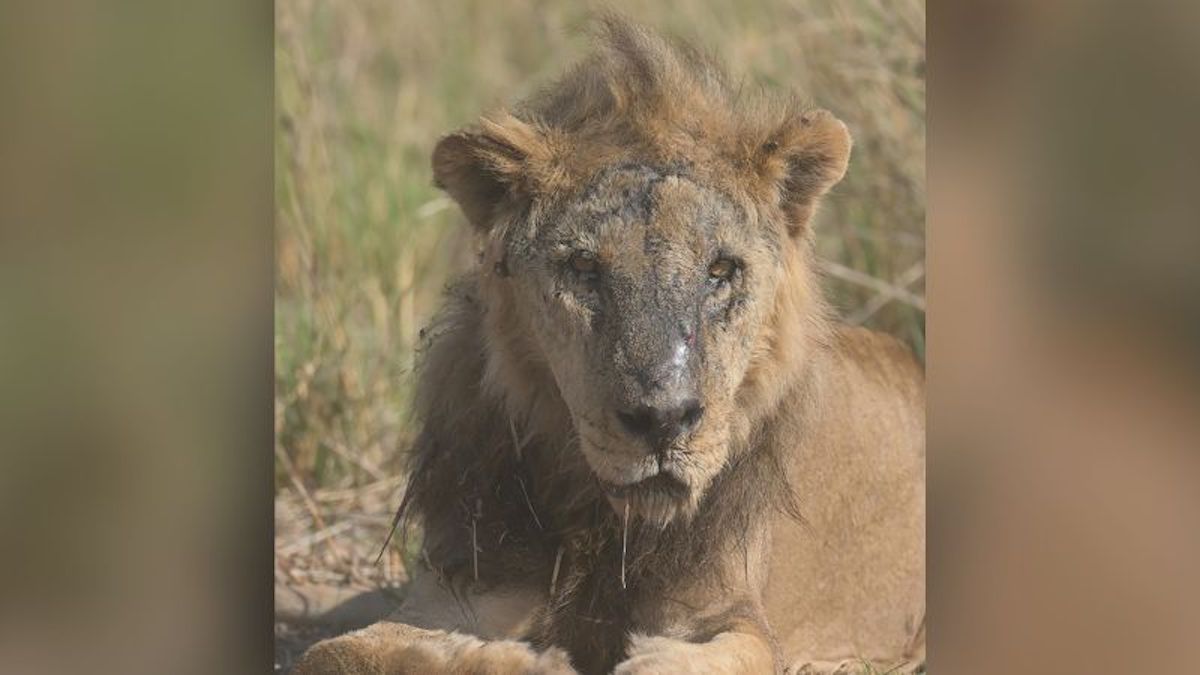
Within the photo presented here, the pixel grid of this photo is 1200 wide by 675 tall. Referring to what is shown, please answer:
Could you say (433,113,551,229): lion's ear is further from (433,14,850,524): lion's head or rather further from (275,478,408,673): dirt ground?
(275,478,408,673): dirt ground

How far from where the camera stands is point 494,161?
3.94 meters

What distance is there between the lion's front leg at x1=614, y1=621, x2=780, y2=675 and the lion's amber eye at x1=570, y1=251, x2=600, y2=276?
791mm

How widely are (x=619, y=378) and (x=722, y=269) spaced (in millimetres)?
356

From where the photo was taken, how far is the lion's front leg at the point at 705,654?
12.5ft

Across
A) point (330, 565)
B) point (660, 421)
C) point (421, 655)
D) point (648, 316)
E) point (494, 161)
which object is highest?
point (494, 161)

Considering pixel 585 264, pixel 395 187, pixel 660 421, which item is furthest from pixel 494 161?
pixel 395 187

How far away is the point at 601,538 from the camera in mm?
4113

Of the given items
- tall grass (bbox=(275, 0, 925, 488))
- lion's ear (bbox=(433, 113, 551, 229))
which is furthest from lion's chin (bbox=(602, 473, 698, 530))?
tall grass (bbox=(275, 0, 925, 488))

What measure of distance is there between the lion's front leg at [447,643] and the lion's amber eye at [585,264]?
770 mm

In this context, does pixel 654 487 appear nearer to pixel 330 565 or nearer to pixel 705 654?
pixel 705 654

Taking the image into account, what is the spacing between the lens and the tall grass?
233 inches
